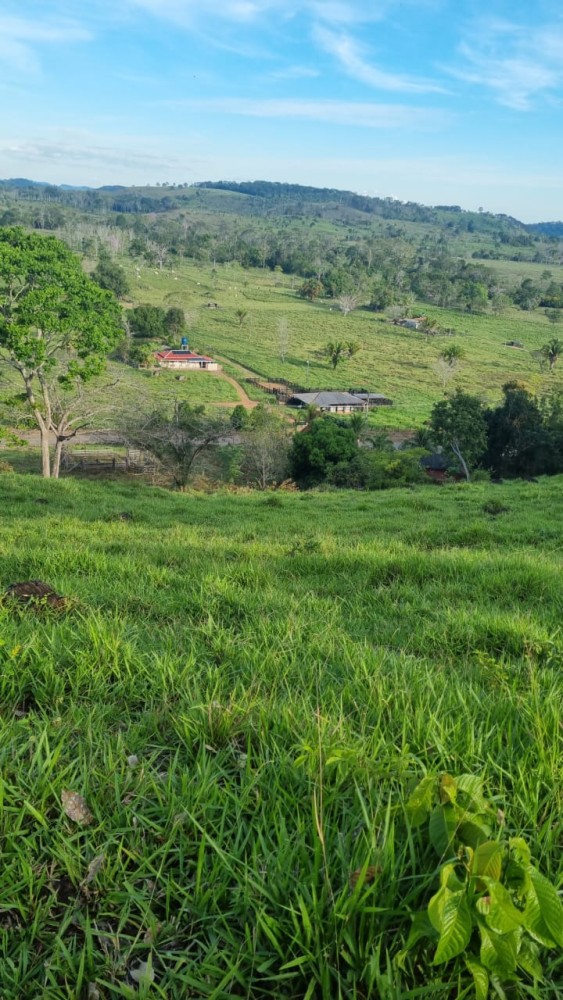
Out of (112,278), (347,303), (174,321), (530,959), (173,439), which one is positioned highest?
(347,303)

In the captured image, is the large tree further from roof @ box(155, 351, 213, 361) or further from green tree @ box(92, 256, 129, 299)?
green tree @ box(92, 256, 129, 299)

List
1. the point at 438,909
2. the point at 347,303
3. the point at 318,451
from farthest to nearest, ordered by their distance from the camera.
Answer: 1. the point at 347,303
2. the point at 318,451
3. the point at 438,909

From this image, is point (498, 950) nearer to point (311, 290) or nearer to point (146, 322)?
point (146, 322)

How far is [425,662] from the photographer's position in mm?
3311

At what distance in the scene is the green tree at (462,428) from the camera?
30656 millimetres

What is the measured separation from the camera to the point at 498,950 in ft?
4.39

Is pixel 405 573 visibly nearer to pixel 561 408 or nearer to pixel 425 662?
pixel 425 662

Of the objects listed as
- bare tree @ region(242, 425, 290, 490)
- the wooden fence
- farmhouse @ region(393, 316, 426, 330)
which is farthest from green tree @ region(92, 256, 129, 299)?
bare tree @ region(242, 425, 290, 490)

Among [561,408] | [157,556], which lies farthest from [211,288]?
[157,556]

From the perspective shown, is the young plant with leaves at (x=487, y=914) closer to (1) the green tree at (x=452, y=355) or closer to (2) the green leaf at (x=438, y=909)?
(2) the green leaf at (x=438, y=909)

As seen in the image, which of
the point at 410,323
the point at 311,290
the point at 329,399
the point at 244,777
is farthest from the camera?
the point at 311,290

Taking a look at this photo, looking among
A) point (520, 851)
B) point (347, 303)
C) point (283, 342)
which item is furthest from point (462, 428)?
point (347, 303)

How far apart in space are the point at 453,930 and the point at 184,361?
64036mm

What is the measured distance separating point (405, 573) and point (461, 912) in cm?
454
